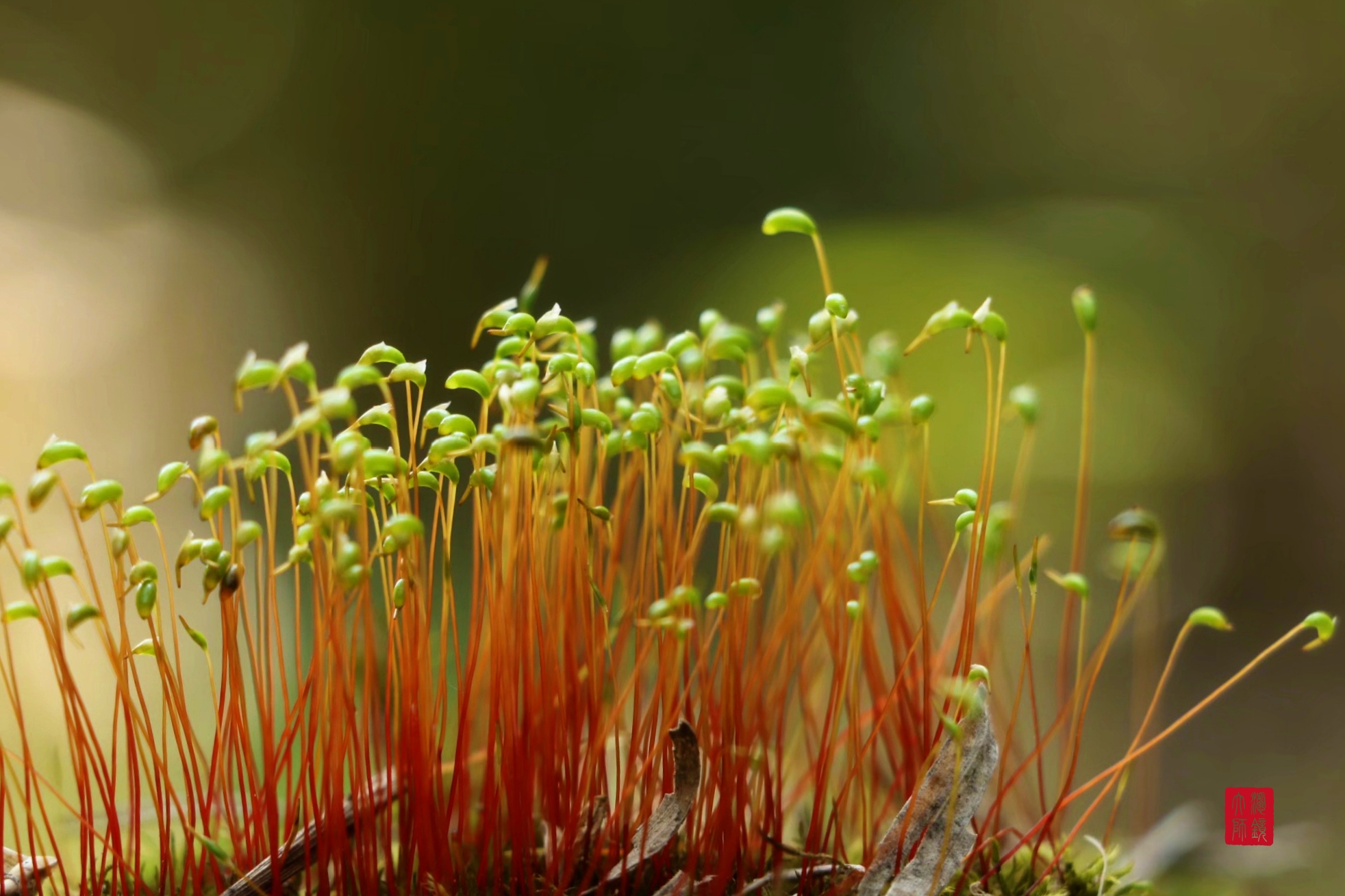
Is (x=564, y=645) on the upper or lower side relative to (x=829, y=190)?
lower

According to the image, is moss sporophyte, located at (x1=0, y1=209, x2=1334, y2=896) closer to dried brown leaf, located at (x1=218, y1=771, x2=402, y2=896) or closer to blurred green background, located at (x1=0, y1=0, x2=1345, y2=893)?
dried brown leaf, located at (x1=218, y1=771, x2=402, y2=896)

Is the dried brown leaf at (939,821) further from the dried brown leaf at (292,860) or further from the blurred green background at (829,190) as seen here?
the blurred green background at (829,190)

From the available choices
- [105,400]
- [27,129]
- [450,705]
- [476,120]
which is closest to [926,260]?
[476,120]

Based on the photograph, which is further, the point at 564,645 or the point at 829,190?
the point at 829,190

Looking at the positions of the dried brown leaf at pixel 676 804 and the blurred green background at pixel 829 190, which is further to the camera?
the blurred green background at pixel 829 190

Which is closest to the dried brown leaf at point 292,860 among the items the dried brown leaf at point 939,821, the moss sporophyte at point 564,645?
the moss sporophyte at point 564,645

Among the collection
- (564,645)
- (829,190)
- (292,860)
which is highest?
(829,190)

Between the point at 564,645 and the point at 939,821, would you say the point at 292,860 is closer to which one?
the point at 564,645

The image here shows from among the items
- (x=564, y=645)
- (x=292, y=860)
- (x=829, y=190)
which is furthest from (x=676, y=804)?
(x=829, y=190)
